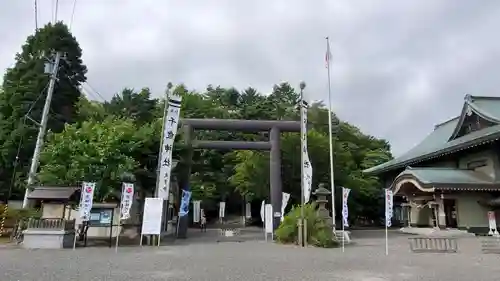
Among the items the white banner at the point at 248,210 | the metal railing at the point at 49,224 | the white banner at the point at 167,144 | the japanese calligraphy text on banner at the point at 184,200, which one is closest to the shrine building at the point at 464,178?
the japanese calligraphy text on banner at the point at 184,200

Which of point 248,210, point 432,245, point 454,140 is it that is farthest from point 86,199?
point 454,140

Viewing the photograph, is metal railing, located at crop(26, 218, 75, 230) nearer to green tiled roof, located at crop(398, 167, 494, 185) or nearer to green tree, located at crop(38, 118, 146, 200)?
green tree, located at crop(38, 118, 146, 200)

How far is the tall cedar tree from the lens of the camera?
2806 cm

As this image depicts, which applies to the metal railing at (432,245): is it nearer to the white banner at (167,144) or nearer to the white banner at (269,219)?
the white banner at (269,219)

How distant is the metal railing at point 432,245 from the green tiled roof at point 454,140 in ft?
29.6

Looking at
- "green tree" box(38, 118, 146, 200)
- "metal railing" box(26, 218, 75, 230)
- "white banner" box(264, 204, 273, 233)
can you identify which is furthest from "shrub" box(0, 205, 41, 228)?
"white banner" box(264, 204, 273, 233)

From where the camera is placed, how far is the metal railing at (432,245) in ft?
45.4

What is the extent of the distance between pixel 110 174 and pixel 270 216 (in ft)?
27.3

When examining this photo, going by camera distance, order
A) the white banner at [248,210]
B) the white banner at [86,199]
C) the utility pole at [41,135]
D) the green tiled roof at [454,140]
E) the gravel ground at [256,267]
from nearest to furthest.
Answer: the gravel ground at [256,267], the white banner at [86,199], the utility pole at [41,135], the green tiled roof at [454,140], the white banner at [248,210]

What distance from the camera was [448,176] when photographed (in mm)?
23250

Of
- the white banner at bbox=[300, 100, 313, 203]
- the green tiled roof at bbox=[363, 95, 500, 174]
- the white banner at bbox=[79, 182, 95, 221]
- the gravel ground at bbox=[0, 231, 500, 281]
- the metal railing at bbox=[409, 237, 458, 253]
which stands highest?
the green tiled roof at bbox=[363, 95, 500, 174]

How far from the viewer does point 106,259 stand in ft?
37.1

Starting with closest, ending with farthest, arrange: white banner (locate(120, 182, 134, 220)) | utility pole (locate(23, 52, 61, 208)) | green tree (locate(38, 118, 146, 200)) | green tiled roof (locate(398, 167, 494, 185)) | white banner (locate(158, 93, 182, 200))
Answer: white banner (locate(120, 182, 134, 220)), white banner (locate(158, 93, 182, 200)), green tree (locate(38, 118, 146, 200)), utility pole (locate(23, 52, 61, 208)), green tiled roof (locate(398, 167, 494, 185))

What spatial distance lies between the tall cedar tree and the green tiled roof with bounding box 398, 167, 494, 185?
24956 mm
